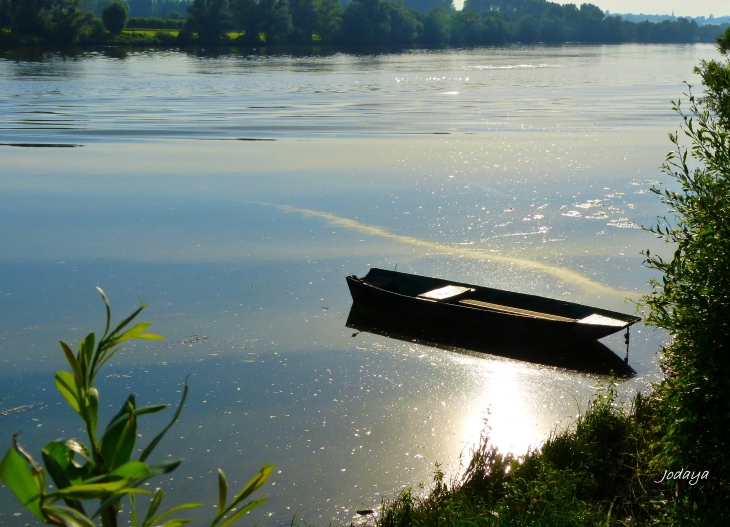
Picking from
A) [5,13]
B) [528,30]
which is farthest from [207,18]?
[528,30]

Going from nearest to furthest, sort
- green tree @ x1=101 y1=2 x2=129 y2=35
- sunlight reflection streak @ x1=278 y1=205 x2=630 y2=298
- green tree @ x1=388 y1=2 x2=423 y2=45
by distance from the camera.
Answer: sunlight reflection streak @ x1=278 y1=205 x2=630 y2=298 → green tree @ x1=101 y1=2 x2=129 y2=35 → green tree @ x1=388 y1=2 x2=423 y2=45

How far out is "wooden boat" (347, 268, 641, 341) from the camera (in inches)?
536

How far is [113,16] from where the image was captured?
11494 cm

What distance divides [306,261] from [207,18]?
4242 inches

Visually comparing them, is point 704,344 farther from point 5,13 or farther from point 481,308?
point 5,13

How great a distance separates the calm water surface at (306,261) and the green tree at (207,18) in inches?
2917

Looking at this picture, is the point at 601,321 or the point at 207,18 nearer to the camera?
the point at 601,321

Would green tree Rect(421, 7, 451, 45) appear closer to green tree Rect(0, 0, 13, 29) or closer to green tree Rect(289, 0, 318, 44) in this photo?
green tree Rect(289, 0, 318, 44)

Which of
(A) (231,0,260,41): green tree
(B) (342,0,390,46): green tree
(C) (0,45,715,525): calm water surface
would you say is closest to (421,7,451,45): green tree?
(B) (342,0,390,46): green tree

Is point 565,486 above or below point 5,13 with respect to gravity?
below

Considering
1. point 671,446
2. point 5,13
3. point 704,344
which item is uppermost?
point 5,13

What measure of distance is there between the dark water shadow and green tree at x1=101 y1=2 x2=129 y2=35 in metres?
111

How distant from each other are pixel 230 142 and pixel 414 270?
21516 mm

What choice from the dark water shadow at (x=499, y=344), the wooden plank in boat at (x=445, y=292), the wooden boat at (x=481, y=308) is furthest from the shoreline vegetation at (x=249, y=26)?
the wooden plank in boat at (x=445, y=292)
